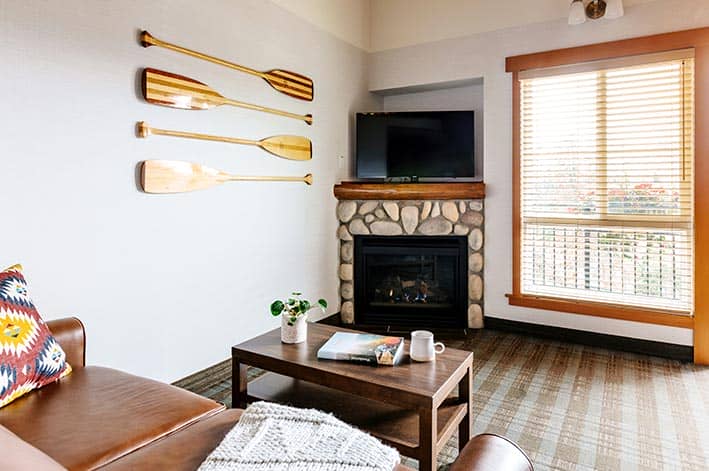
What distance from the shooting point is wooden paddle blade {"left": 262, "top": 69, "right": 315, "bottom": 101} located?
3303 mm

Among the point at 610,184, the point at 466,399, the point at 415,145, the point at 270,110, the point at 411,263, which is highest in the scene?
the point at 270,110

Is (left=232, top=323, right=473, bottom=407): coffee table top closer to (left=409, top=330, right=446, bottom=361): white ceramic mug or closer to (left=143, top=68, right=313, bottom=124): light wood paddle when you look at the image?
(left=409, top=330, right=446, bottom=361): white ceramic mug

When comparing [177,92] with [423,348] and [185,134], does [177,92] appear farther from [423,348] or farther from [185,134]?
[423,348]

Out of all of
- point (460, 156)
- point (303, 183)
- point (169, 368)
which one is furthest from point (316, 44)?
point (169, 368)

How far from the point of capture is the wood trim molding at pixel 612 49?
3.04 metres

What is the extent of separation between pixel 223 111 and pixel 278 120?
55 centimetres

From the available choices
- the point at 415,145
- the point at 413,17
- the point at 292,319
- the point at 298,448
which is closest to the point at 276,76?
the point at 415,145

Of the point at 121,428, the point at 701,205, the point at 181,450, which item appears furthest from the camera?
the point at 701,205

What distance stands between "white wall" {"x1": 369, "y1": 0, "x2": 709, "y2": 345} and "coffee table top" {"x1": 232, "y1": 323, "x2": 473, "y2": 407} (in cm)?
199

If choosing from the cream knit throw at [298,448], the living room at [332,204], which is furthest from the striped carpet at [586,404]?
the cream knit throw at [298,448]

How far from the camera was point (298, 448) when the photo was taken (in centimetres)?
104

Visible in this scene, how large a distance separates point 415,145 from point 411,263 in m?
1.06

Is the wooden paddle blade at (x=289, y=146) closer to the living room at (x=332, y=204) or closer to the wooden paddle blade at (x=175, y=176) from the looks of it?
the living room at (x=332, y=204)

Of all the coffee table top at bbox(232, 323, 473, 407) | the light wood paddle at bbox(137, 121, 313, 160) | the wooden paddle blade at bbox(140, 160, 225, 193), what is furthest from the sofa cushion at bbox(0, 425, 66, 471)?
→ the light wood paddle at bbox(137, 121, 313, 160)
